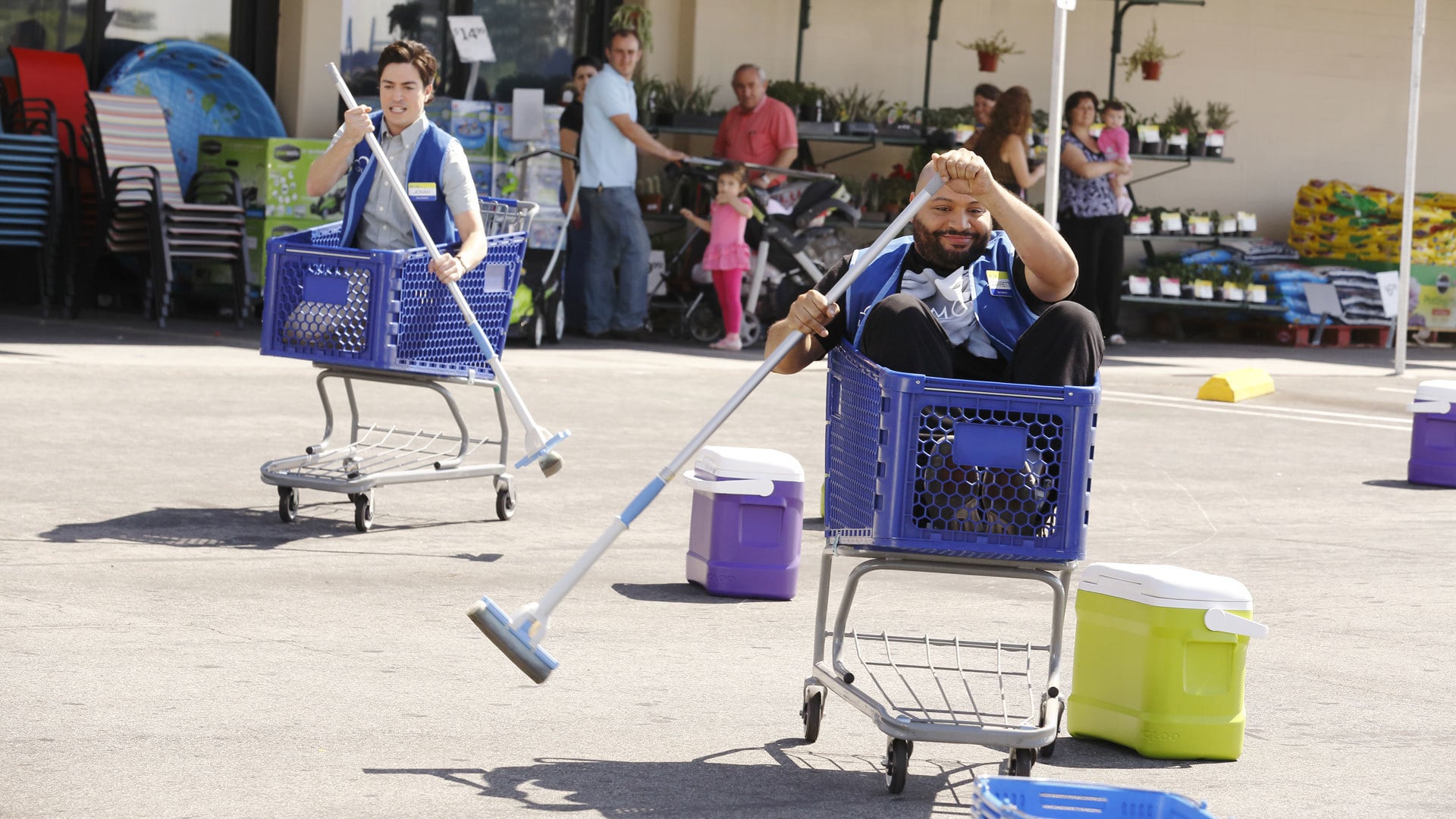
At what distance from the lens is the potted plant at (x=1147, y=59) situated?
18.8 m

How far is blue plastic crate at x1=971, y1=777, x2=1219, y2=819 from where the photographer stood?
343 centimetres

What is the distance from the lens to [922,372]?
462 centimetres

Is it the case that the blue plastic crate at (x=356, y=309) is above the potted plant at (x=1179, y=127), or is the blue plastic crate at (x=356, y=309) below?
below

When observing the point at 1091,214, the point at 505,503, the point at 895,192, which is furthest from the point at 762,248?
the point at 505,503

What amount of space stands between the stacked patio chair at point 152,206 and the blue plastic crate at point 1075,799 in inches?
428

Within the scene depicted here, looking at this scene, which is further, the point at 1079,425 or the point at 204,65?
the point at 204,65

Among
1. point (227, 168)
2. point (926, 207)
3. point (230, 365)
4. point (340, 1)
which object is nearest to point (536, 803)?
point (926, 207)

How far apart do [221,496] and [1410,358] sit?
13.0 m

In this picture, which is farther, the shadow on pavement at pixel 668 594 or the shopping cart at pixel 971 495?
the shadow on pavement at pixel 668 594

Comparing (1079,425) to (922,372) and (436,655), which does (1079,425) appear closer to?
(922,372)

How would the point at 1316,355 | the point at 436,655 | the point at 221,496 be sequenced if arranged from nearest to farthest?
the point at 436,655 < the point at 221,496 < the point at 1316,355

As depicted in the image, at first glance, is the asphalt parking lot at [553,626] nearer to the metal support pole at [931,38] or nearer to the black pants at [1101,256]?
the black pants at [1101,256]

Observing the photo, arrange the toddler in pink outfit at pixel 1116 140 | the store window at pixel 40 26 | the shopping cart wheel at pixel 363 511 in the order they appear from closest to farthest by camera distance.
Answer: the shopping cart wheel at pixel 363 511
the store window at pixel 40 26
the toddler in pink outfit at pixel 1116 140

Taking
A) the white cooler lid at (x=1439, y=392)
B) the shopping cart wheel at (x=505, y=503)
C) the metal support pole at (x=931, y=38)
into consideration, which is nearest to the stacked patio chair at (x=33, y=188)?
the shopping cart wheel at (x=505, y=503)
